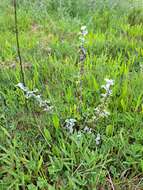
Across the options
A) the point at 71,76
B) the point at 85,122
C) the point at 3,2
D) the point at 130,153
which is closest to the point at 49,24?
the point at 3,2

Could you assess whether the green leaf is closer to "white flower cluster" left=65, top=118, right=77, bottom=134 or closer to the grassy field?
the grassy field

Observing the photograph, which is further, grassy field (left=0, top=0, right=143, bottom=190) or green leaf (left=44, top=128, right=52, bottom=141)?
green leaf (left=44, top=128, right=52, bottom=141)

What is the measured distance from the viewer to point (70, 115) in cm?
220

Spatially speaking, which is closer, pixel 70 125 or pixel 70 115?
pixel 70 125

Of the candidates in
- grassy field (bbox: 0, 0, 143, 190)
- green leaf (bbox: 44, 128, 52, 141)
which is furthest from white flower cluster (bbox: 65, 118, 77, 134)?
green leaf (bbox: 44, 128, 52, 141)

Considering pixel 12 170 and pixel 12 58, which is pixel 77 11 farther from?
pixel 12 170

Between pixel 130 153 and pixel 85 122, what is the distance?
14.6 inches

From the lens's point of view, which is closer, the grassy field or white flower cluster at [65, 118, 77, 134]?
the grassy field

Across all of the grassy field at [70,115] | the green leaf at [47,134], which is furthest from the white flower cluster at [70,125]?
the green leaf at [47,134]

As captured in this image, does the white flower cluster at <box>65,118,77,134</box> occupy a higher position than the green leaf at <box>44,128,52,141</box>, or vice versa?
the white flower cluster at <box>65,118,77,134</box>

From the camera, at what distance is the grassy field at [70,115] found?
1854 mm

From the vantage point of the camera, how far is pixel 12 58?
121 inches

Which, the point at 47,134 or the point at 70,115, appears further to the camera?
the point at 70,115

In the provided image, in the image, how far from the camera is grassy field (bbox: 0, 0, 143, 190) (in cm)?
185
